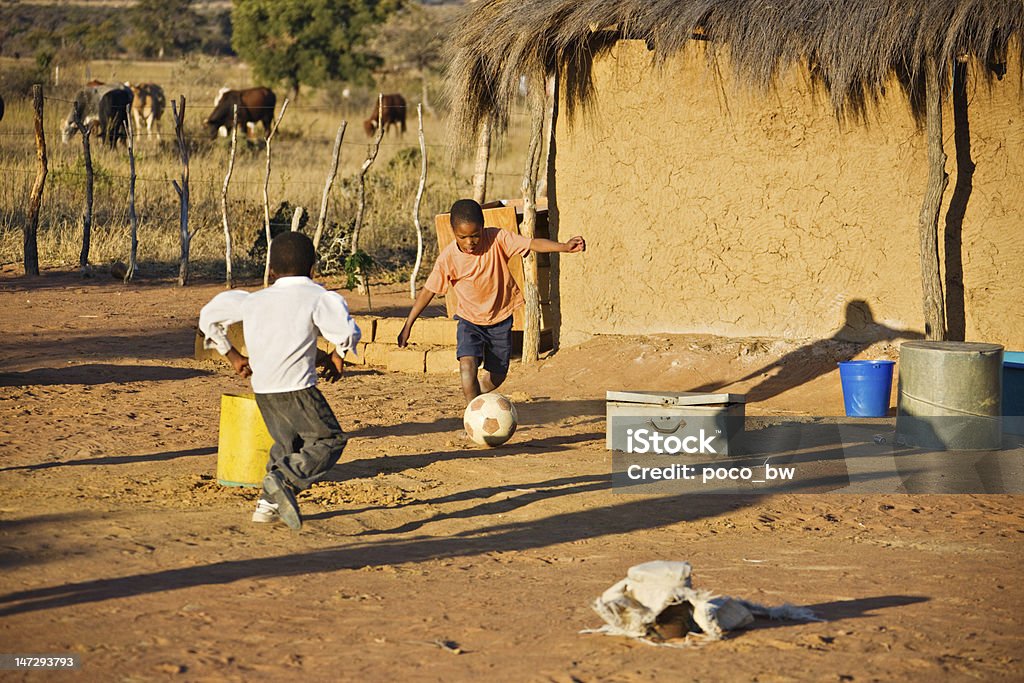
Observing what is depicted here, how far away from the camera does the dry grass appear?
15.1 m

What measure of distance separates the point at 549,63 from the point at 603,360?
242 cm

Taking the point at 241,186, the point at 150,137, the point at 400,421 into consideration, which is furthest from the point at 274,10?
the point at 400,421

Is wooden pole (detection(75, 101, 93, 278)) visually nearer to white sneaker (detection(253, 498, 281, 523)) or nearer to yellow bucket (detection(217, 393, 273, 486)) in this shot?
yellow bucket (detection(217, 393, 273, 486))

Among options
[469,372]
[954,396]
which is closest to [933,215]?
[954,396]

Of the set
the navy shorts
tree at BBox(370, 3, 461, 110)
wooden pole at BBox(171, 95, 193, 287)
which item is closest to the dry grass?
wooden pole at BBox(171, 95, 193, 287)

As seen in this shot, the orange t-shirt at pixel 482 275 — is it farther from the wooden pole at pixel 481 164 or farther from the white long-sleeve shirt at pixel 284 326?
the wooden pole at pixel 481 164

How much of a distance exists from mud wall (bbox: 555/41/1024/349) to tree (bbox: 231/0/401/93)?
25.2m

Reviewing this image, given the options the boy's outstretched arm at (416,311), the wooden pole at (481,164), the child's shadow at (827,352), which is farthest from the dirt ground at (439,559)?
the wooden pole at (481,164)

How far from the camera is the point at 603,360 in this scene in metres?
9.48

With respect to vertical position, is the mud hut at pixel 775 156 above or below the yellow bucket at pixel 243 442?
above

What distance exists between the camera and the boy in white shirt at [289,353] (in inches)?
199

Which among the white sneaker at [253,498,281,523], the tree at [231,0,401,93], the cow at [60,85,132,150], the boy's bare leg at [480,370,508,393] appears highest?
A: the tree at [231,0,401,93]

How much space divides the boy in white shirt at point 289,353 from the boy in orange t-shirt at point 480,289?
2066 mm

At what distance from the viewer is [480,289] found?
728 cm
